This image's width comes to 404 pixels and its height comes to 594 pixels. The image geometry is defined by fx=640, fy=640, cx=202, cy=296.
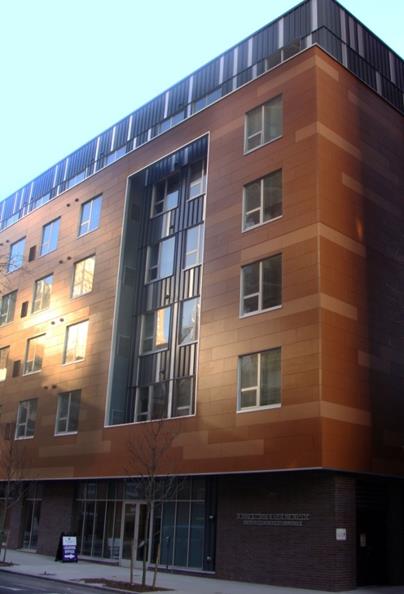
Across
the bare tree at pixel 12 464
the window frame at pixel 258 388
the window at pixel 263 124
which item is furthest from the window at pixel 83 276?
the window frame at pixel 258 388

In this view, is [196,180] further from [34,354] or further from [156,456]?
[34,354]

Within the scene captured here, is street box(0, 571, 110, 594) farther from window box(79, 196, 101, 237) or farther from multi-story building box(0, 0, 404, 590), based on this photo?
window box(79, 196, 101, 237)

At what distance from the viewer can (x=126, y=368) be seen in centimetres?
3036

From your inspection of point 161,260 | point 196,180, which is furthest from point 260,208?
point 161,260

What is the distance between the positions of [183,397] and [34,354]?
1333 centimetres

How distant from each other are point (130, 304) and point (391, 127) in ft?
47.5

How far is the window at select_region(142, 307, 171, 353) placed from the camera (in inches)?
1150

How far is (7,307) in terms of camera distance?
135ft

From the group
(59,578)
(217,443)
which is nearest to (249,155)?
(217,443)

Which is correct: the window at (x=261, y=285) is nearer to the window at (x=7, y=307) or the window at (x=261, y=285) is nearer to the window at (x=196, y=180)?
the window at (x=196, y=180)

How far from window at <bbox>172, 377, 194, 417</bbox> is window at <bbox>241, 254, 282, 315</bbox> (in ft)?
14.7

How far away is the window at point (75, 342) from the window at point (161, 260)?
460 centimetres

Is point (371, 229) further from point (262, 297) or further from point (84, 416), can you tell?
point (84, 416)

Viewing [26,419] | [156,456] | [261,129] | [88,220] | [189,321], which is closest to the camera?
[156,456]
